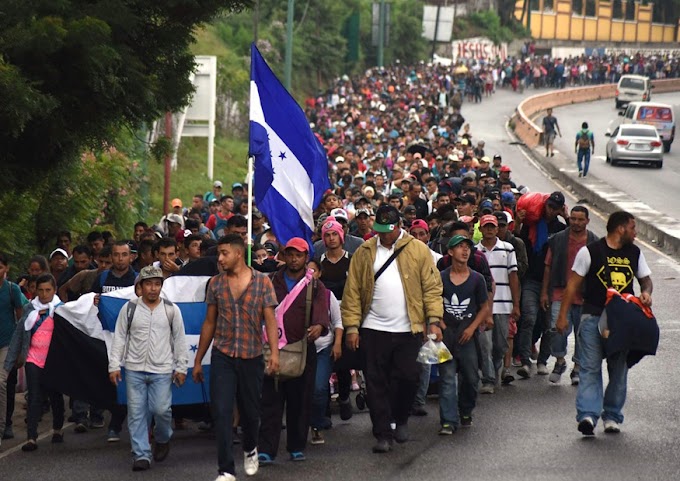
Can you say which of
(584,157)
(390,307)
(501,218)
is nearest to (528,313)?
(501,218)

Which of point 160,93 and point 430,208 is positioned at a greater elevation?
point 160,93

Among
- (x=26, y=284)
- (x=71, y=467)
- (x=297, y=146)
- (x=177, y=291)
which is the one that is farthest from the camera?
(x=26, y=284)

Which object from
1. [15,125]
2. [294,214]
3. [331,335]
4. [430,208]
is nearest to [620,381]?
[331,335]

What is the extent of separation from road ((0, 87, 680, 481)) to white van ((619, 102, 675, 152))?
125 feet

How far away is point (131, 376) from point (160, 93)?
2831 mm

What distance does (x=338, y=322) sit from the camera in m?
10.9

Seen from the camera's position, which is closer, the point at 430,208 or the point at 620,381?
the point at 620,381

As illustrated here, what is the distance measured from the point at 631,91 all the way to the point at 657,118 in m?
17.1

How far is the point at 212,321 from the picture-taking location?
9.98m

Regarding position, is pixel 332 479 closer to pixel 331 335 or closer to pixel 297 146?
pixel 331 335

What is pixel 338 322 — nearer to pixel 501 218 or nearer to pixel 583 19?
pixel 501 218

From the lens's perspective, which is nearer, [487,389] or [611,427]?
[611,427]

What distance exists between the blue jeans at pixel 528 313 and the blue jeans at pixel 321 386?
11.3 feet

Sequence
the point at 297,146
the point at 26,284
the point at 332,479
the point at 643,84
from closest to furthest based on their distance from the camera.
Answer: the point at 332,479 < the point at 297,146 < the point at 26,284 < the point at 643,84
